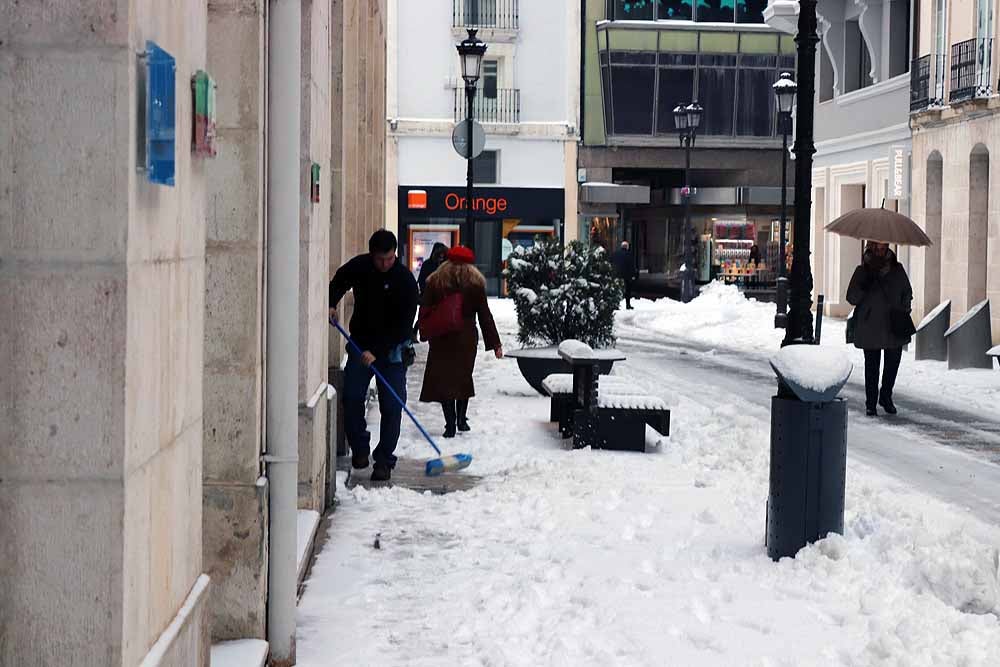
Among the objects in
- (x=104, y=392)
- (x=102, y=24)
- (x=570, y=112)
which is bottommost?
(x=104, y=392)

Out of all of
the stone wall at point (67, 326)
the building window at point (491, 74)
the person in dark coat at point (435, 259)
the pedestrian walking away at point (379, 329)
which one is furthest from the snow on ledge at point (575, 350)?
the building window at point (491, 74)

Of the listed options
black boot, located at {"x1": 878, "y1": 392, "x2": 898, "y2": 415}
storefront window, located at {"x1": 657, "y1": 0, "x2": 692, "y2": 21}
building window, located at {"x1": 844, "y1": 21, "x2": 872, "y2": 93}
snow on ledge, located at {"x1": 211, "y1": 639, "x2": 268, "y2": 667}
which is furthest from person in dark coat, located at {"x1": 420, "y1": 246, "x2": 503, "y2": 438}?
storefront window, located at {"x1": 657, "y1": 0, "x2": 692, "y2": 21}

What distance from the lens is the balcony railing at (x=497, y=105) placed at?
48.1 metres

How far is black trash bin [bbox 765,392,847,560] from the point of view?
7816 millimetres

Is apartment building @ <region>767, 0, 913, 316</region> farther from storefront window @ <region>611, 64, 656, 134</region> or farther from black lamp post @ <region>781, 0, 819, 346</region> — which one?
black lamp post @ <region>781, 0, 819, 346</region>

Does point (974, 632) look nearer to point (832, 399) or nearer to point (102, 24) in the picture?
point (832, 399)

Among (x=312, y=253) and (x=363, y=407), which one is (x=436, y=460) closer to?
(x=363, y=407)

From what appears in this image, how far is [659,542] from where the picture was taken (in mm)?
8523

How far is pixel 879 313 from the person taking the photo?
15.9 meters

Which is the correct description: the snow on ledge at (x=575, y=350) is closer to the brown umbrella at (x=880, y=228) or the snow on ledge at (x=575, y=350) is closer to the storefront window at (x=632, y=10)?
the brown umbrella at (x=880, y=228)

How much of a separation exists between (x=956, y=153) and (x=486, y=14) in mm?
23354

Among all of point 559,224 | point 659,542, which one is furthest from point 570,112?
point 659,542

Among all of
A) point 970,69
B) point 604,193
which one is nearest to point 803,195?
point 970,69

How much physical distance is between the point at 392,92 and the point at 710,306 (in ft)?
54.1
